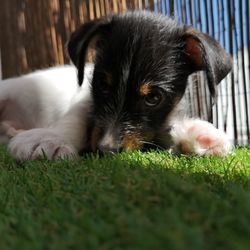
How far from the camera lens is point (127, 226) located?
1.02 metres

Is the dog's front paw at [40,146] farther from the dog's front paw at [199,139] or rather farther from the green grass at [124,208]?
the dog's front paw at [199,139]

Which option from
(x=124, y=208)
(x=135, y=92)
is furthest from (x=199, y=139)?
(x=124, y=208)

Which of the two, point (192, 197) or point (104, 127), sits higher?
point (192, 197)

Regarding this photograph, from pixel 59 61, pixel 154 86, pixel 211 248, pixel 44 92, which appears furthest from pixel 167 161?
pixel 59 61

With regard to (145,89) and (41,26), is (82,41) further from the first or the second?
(41,26)

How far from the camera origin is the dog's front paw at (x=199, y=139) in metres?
2.67

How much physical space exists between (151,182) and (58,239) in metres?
0.48

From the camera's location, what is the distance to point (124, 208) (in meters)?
1.19

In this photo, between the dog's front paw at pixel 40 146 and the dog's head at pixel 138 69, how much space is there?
0.65 feet

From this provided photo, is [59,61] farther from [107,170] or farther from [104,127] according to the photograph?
[107,170]

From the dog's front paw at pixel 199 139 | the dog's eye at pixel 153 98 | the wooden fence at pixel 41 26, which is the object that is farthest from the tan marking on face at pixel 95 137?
the wooden fence at pixel 41 26

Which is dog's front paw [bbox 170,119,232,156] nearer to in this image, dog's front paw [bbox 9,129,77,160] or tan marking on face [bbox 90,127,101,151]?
tan marking on face [bbox 90,127,101,151]

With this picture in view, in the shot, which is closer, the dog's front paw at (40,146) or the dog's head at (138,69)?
the dog's front paw at (40,146)

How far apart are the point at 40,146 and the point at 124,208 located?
127 centimetres
